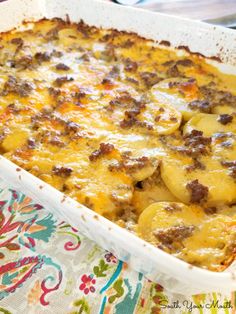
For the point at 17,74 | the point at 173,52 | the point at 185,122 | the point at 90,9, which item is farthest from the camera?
the point at 90,9

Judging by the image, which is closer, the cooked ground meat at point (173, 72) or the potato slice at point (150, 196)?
A: the potato slice at point (150, 196)

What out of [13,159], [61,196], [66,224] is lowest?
[66,224]

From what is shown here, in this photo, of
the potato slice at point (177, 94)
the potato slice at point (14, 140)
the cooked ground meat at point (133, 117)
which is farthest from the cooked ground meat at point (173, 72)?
the potato slice at point (14, 140)

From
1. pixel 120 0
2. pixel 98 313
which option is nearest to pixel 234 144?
pixel 98 313

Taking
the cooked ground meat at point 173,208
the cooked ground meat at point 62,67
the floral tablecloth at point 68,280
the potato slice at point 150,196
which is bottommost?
the floral tablecloth at point 68,280

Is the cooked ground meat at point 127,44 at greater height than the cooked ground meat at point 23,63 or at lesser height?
greater

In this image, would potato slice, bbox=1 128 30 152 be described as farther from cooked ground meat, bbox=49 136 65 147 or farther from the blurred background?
the blurred background

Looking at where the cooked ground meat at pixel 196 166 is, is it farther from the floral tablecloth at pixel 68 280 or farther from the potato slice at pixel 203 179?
the floral tablecloth at pixel 68 280

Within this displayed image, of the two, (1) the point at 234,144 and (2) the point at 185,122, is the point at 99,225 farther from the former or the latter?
(2) the point at 185,122
